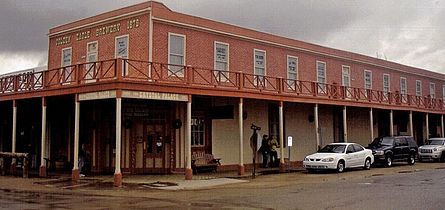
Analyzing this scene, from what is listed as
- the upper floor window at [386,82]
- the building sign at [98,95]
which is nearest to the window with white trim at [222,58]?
the building sign at [98,95]

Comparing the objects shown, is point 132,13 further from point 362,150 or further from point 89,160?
point 362,150

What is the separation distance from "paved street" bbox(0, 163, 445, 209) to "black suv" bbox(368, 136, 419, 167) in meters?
6.28

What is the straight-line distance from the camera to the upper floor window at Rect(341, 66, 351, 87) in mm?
32481

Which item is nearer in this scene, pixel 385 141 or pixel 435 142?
pixel 385 141

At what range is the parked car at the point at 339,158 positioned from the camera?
75.5 feet

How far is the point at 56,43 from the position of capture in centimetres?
2636

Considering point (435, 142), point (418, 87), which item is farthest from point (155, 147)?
point (418, 87)

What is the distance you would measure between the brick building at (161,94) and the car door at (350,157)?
2.27 meters

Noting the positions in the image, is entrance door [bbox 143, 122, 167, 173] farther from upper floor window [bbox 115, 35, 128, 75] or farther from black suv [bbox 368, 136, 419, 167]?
black suv [bbox 368, 136, 419, 167]

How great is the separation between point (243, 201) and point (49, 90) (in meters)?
11.2

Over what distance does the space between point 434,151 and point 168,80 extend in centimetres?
1879

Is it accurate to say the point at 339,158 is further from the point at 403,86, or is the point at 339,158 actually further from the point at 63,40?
the point at 403,86

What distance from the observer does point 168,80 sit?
67.5 feet

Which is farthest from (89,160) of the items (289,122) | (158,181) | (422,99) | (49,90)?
(422,99)
